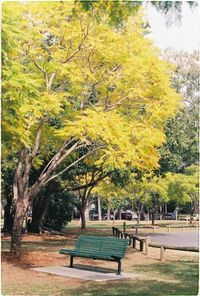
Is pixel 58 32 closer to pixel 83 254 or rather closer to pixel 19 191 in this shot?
pixel 19 191

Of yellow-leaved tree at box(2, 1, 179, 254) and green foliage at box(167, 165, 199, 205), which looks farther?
green foliage at box(167, 165, 199, 205)

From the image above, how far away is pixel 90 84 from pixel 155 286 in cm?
681

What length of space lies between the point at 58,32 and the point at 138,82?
9.05ft

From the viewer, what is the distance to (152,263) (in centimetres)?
1445

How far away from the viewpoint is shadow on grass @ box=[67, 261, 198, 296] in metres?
9.52

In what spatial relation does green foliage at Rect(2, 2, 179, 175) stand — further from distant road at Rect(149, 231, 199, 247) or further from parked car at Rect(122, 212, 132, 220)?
parked car at Rect(122, 212, 132, 220)

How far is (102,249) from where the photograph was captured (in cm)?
1234

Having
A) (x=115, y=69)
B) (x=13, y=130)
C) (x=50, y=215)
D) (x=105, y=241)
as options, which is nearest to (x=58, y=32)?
(x=115, y=69)

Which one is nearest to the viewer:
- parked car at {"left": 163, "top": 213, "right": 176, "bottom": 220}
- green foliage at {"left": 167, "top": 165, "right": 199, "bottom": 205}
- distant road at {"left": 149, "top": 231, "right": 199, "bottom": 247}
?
distant road at {"left": 149, "top": 231, "right": 199, "bottom": 247}

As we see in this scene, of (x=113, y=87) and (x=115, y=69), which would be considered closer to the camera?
(x=115, y=69)

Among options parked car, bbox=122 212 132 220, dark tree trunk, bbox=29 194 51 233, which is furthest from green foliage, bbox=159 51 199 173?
parked car, bbox=122 212 132 220

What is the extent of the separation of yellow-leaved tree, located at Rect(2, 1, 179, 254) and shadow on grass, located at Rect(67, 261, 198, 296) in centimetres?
338

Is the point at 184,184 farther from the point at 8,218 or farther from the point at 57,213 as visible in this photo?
the point at 8,218

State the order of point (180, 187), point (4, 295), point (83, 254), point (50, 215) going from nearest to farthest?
1. point (4, 295)
2. point (83, 254)
3. point (50, 215)
4. point (180, 187)
